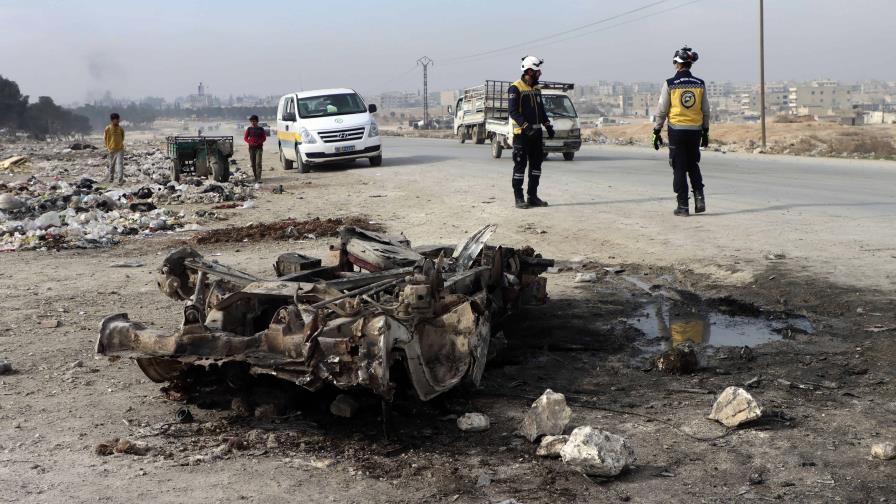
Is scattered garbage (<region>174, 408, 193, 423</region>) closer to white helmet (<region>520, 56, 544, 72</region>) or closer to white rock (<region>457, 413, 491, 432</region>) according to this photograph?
white rock (<region>457, 413, 491, 432</region>)

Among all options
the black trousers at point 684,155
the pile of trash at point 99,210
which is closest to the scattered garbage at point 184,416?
the pile of trash at point 99,210

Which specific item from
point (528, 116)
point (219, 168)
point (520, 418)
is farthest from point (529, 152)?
point (219, 168)

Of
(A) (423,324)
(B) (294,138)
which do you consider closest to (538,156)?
(A) (423,324)

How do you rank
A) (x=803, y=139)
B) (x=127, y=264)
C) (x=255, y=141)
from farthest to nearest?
(x=803, y=139) < (x=255, y=141) < (x=127, y=264)

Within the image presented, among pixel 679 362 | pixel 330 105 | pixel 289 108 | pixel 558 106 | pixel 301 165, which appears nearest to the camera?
pixel 679 362

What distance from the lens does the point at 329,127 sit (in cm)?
2258

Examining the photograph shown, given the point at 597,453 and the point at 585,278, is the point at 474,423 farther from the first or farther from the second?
the point at 585,278

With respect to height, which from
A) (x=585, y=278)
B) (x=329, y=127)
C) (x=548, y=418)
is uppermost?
(x=329, y=127)

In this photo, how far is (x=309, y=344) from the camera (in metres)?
4.64

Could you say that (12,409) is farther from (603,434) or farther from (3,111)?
(3,111)

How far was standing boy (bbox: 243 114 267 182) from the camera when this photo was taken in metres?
21.6

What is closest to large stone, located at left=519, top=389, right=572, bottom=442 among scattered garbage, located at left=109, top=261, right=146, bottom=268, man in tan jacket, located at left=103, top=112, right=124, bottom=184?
scattered garbage, located at left=109, top=261, right=146, bottom=268

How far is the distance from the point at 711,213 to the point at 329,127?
12.1 metres

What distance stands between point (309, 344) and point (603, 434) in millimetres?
1500
